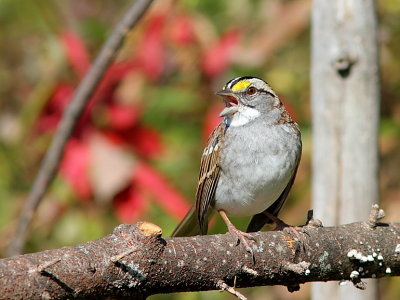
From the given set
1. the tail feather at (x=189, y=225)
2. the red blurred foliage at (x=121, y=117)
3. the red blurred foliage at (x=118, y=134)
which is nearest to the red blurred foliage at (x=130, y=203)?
the red blurred foliage at (x=118, y=134)

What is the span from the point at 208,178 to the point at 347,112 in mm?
794

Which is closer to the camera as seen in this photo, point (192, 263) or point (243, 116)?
point (192, 263)

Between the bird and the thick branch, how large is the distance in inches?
28.5

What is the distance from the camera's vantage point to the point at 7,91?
5.42m

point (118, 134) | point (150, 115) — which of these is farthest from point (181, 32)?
point (118, 134)

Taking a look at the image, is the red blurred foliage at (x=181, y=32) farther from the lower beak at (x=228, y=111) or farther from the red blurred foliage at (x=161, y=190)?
the red blurred foliage at (x=161, y=190)

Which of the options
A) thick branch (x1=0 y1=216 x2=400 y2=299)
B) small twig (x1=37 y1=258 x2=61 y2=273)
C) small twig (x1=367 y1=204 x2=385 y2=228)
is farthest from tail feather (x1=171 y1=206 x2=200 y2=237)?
small twig (x1=37 y1=258 x2=61 y2=273)

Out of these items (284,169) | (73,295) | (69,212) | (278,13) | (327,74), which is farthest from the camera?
(278,13)

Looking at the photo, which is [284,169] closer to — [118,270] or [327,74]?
[327,74]

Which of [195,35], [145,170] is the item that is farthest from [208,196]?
[195,35]

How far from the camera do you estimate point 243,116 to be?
4008 mm

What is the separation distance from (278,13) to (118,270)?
8.33ft

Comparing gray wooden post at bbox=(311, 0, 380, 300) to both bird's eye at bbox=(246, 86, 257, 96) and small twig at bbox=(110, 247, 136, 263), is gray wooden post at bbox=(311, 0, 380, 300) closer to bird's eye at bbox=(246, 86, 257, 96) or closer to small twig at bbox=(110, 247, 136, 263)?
bird's eye at bbox=(246, 86, 257, 96)

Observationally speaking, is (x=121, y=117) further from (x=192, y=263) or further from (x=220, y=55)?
(x=192, y=263)
